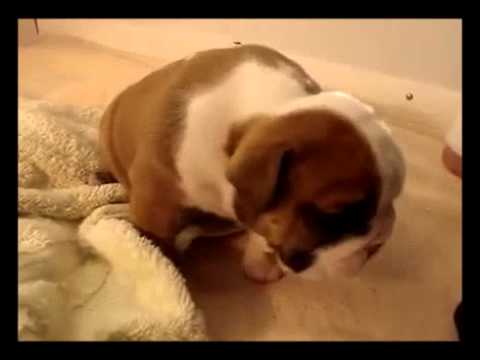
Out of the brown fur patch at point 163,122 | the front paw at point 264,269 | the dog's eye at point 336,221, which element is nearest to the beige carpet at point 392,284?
the front paw at point 264,269

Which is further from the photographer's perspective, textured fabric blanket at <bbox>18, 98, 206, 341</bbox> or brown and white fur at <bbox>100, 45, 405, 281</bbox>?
textured fabric blanket at <bbox>18, 98, 206, 341</bbox>

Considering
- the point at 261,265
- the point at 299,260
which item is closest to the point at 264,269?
the point at 261,265

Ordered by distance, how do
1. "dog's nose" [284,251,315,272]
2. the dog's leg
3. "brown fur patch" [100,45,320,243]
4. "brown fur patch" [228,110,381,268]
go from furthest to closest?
the dog's leg
"brown fur patch" [100,45,320,243]
"dog's nose" [284,251,315,272]
"brown fur patch" [228,110,381,268]

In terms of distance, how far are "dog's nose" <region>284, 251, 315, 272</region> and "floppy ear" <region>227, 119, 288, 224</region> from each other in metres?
0.10

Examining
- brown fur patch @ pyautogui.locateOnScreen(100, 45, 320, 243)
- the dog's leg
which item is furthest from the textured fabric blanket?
the dog's leg

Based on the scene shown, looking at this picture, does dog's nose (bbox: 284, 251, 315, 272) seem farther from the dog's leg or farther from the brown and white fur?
the dog's leg

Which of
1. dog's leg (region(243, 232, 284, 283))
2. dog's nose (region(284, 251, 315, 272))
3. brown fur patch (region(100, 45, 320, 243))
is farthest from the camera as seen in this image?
dog's leg (region(243, 232, 284, 283))

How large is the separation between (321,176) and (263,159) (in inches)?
3.9

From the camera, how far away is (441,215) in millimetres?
1558

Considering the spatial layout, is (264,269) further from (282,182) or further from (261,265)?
(282,182)

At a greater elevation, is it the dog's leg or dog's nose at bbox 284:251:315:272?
dog's nose at bbox 284:251:315:272

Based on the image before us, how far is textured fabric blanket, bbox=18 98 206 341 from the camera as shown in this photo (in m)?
1.18

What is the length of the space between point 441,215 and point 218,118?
27.9 inches
